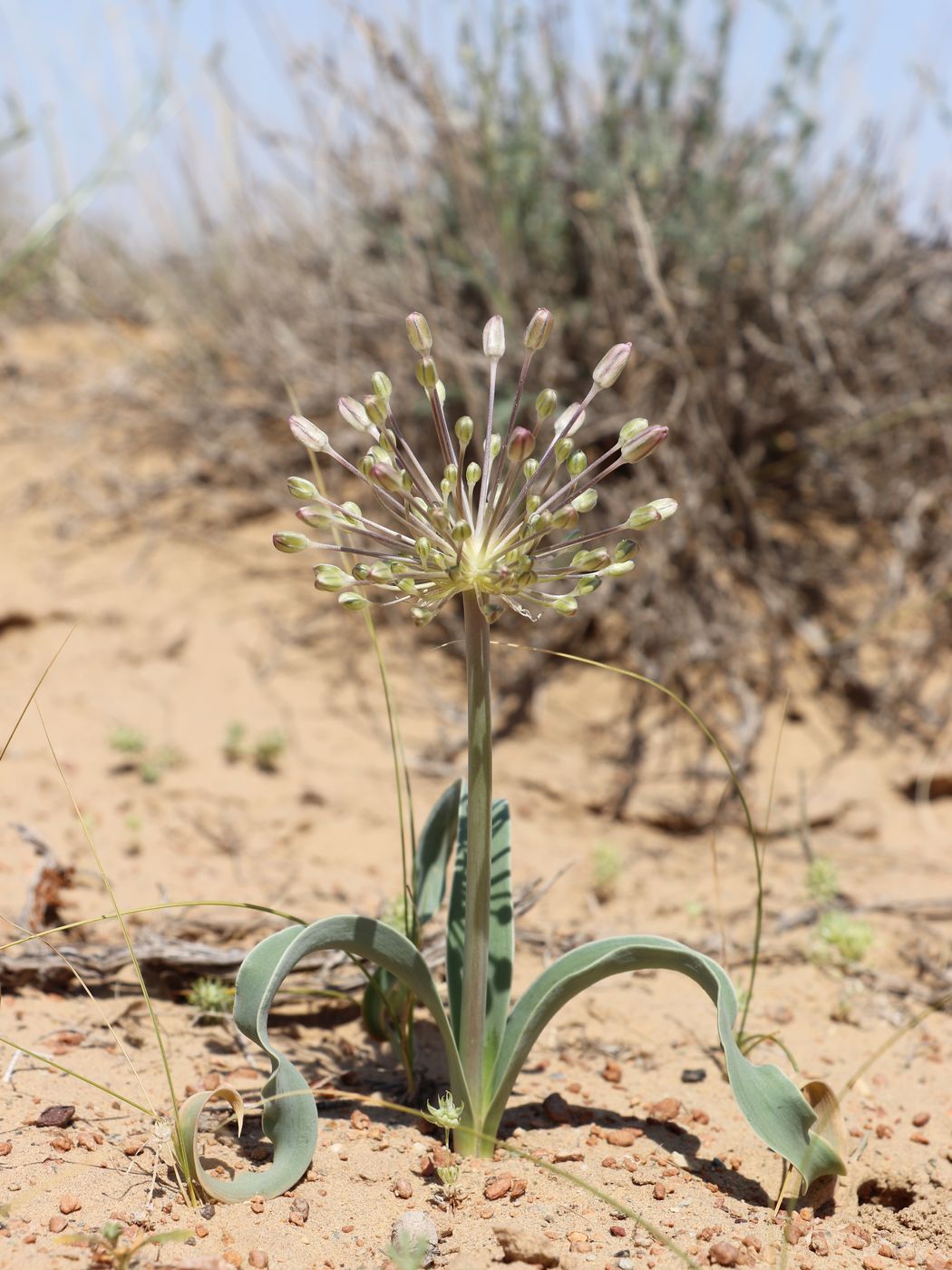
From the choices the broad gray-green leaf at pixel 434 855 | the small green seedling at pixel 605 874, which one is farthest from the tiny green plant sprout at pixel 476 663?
the small green seedling at pixel 605 874

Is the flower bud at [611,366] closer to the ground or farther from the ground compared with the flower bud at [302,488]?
farther from the ground

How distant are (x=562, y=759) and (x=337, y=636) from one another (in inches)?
46.7

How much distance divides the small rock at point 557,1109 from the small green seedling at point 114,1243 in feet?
2.42

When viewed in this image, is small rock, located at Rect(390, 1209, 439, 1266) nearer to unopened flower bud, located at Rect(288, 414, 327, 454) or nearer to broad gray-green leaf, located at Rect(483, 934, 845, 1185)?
broad gray-green leaf, located at Rect(483, 934, 845, 1185)

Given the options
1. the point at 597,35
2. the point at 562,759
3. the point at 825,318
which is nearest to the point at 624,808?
the point at 562,759

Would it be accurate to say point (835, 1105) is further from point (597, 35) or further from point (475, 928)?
point (597, 35)

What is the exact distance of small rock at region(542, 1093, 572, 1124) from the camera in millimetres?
2021

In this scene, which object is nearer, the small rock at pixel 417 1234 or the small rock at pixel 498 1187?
the small rock at pixel 417 1234

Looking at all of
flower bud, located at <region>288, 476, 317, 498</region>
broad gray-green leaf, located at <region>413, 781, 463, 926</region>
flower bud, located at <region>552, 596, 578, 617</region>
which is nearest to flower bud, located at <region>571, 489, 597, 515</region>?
flower bud, located at <region>552, 596, 578, 617</region>

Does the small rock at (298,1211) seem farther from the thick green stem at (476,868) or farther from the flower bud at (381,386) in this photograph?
the flower bud at (381,386)

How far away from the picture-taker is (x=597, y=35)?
462 cm

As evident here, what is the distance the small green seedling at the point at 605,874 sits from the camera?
10.4 feet

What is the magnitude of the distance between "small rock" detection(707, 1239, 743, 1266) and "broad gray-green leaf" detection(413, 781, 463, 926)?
2.43 ft

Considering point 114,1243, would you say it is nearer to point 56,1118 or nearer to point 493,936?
point 56,1118
